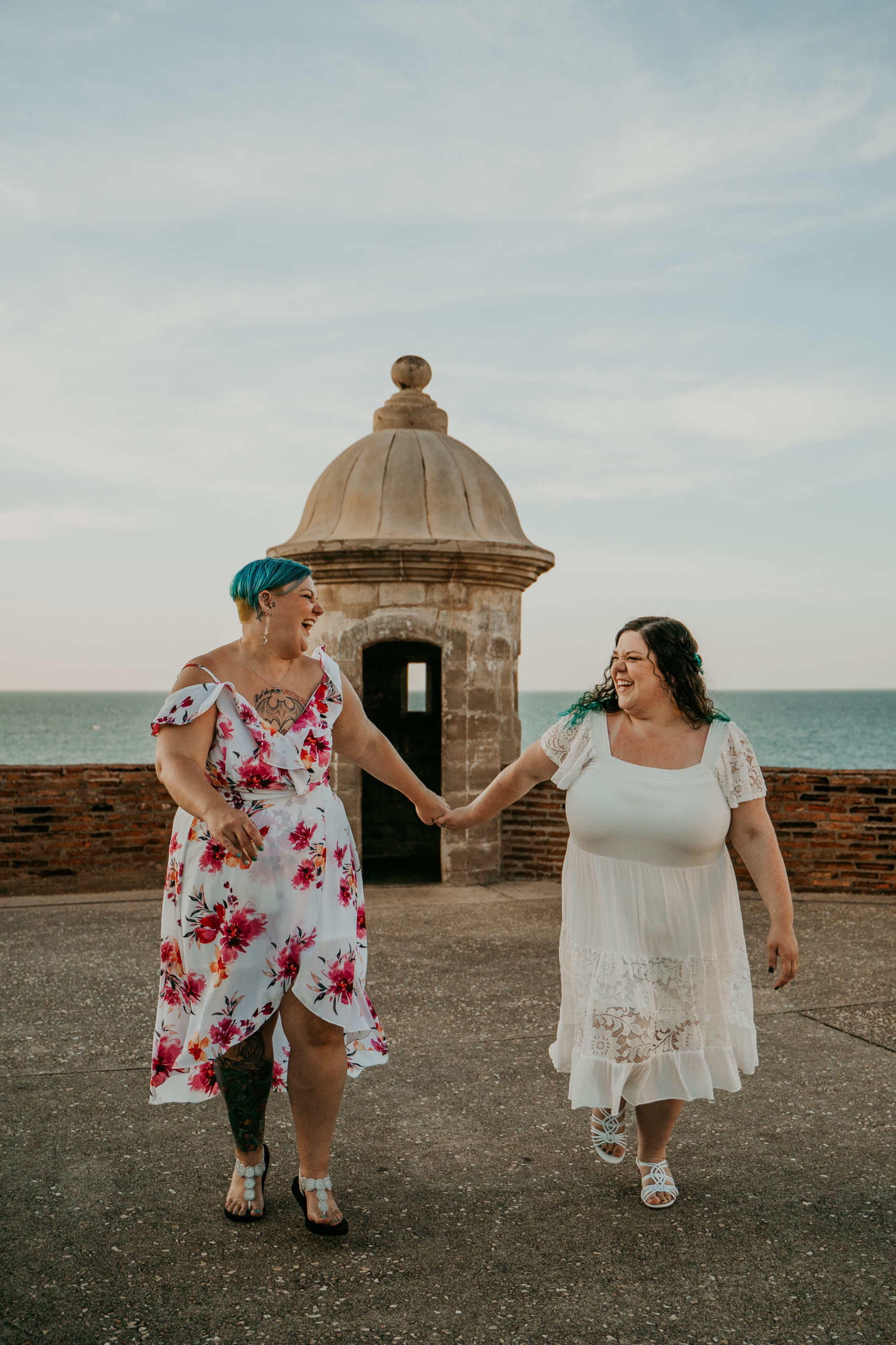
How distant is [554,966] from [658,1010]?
9.53 ft

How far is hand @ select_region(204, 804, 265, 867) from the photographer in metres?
2.73

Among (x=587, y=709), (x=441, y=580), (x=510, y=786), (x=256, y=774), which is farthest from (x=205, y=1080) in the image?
(x=441, y=580)

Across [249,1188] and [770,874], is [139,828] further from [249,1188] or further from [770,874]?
[770,874]

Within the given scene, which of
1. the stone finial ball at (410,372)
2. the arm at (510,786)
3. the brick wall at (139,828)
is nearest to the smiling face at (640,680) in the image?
the arm at (510,786)

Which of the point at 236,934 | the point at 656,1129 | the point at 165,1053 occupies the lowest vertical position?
the point at 656,1129

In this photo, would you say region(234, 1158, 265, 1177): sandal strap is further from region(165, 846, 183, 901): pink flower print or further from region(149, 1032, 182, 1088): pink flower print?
region(165, 846, 183, 901): pink flower print

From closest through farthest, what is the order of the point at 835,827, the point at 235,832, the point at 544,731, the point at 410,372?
1. the point at 235,832
2. the point at 835,827
3. the point at 410,372
4. the point at 544,731

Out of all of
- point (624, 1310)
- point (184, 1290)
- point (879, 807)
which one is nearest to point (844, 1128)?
point (624, 1310)

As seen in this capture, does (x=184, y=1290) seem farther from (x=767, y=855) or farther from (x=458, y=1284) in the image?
(x=767, y=855)

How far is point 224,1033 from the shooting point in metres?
2.95

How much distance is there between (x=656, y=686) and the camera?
3.23 meters

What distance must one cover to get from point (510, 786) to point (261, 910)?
1.00 m

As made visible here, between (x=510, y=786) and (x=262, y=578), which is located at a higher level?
(x=262, y=578)

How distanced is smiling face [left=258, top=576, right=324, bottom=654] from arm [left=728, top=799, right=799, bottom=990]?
138cm
